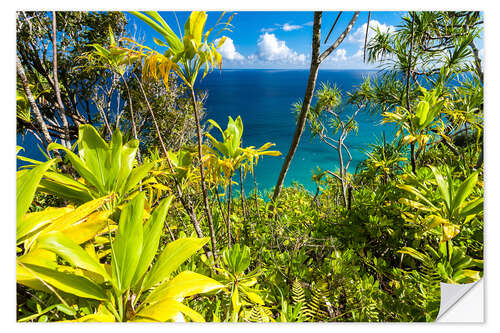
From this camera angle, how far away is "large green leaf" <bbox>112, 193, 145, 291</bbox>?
1.89 feet

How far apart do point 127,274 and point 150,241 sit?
9cm

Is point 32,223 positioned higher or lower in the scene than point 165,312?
higher

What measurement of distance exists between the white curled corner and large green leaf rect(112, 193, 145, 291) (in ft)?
3.51

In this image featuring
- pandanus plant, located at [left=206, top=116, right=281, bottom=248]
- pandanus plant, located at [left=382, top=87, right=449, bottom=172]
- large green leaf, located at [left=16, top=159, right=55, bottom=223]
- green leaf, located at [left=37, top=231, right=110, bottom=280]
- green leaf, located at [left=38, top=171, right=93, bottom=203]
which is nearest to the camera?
green leaf, located at [left=37, top=231, right=110, bottom=280]

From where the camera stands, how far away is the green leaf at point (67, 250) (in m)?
0.49

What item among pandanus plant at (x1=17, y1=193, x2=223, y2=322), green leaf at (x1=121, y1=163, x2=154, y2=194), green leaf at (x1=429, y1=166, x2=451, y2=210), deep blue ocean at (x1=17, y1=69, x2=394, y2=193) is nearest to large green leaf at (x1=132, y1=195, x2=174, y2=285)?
pandanus plant at (x1=17, y1=193, x2=223, y2=322)

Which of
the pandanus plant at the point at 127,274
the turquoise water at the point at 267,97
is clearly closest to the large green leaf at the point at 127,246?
the pandanus plant at the point at 127,274

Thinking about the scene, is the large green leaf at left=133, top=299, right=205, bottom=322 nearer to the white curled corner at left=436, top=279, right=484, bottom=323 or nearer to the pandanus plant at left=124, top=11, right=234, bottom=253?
the pandanus plant at left=124, top=11, right=234, bottom=253

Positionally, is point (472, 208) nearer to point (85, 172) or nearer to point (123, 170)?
point (123, 170)

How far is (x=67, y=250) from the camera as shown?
51 centimetres

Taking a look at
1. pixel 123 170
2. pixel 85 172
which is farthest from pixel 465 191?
pixel 85 172

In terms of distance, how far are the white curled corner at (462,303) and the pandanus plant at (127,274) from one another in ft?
2.88

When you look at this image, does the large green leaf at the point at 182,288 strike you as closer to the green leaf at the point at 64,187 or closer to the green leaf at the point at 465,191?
the green leaf at the point at 64,187
